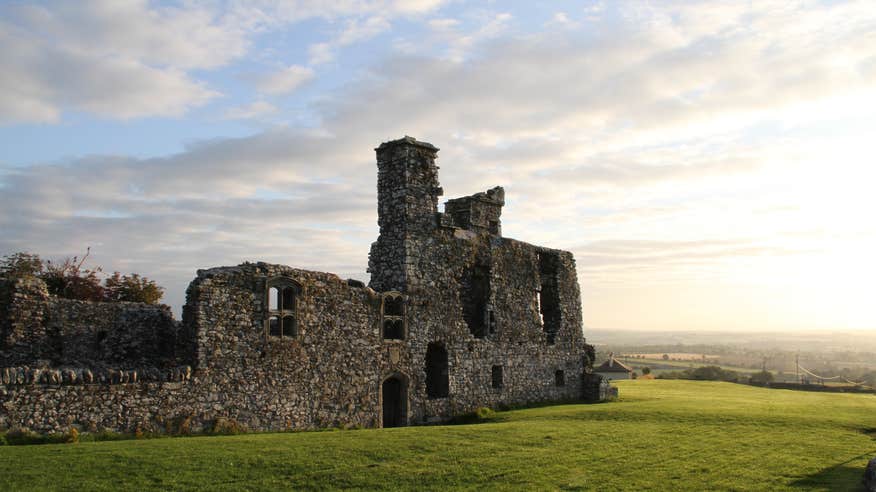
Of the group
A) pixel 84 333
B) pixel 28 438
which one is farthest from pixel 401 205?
pixel 28 438

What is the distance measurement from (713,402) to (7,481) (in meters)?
24.1

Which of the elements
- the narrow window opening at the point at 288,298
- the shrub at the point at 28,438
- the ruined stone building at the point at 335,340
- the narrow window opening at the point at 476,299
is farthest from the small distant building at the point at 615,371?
the shrub at the point at 28,438

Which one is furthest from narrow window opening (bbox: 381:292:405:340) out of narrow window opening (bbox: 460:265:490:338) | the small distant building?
the small distant building

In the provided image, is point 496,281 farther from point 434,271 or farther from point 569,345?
point 569,345

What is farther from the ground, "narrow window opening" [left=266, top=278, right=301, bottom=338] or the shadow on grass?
"narrow window opening" [left=266, top=278, right=301, bottom=338]

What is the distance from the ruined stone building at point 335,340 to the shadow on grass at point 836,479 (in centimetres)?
1385

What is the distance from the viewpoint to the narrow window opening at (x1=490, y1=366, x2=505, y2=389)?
29781 mm

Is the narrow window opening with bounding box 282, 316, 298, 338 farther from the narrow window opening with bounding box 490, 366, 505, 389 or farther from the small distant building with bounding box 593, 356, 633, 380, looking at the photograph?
the small distant building with bounding box 593, 356, 633, 380

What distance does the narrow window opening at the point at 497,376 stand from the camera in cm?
2978

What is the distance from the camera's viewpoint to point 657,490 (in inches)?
528

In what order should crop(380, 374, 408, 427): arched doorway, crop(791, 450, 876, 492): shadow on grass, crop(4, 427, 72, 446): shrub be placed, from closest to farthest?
1. crop(791, 450, 876, 492): shadow on grass
2. crop(4, 427, 72, 446): shrub
3. crop(380, 374, 408, 427): arched doorway

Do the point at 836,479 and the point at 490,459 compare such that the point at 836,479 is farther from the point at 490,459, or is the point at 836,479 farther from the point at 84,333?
the point at 84,333

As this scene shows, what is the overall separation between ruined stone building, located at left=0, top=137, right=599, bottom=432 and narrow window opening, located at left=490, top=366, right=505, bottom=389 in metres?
0.06

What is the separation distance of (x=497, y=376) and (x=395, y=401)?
556 centimetres
